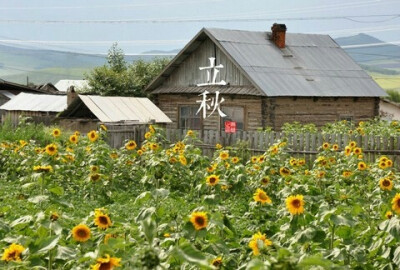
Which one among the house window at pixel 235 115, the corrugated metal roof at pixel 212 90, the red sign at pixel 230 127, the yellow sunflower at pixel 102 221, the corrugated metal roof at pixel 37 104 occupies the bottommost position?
the yellow sunflower at pixel 102 221

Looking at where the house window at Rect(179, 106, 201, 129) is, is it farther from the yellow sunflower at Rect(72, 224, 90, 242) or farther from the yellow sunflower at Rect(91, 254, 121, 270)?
the yellow sunflower at Rect(91, 254, 121, 270)

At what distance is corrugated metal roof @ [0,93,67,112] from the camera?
115 ft

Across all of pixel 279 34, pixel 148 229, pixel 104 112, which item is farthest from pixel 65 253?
pixel 279 34

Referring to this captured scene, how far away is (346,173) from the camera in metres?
9.45

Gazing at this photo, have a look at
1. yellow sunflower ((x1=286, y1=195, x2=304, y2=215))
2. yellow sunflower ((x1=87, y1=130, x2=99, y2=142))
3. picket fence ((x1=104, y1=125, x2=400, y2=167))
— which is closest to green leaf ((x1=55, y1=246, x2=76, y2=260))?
yellow sunflower ((x1=286, y1=195, x2=304, y2=215))

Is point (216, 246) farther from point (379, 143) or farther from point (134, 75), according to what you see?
point (134, 75)

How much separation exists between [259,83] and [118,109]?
4.36 meters

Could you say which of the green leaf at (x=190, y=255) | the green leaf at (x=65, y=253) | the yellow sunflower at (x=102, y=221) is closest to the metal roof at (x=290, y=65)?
the yellow sunflower at (x=102, y=221)

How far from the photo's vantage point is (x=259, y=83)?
24812 millimetres

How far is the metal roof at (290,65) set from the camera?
2573 cm

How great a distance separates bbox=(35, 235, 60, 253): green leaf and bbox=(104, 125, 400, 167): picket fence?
1310cm

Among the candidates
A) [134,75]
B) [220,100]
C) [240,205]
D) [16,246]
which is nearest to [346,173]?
[240,205]

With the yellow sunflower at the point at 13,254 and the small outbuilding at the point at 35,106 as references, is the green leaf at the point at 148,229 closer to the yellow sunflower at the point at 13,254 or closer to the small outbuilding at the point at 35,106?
the yellow sunflower at the point at 13,254

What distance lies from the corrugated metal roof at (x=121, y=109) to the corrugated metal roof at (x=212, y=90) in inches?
103
